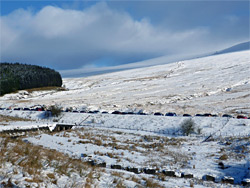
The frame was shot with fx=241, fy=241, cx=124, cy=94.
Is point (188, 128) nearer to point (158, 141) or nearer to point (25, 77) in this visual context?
point (158, 141)

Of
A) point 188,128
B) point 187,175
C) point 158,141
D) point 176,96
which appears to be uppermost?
point 187,175

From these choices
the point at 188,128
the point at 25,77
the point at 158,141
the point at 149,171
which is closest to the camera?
the point at 149,171

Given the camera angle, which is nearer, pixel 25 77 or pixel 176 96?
pixel 176 96

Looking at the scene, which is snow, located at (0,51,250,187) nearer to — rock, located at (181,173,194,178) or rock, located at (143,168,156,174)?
rock, located at (181,173,194,178)

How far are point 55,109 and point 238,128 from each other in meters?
32.7

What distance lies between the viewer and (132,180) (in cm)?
950

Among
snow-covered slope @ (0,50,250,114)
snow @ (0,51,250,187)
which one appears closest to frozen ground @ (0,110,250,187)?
snow @ (0,51,250,187)

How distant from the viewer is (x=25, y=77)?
374ft

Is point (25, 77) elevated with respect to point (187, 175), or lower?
elevated

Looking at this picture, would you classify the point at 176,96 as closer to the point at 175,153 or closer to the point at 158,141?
the point at 158,141

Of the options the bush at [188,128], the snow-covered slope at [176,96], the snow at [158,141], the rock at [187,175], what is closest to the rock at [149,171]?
the snow at [158,141]

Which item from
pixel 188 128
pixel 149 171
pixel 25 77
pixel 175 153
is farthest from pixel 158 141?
pixel 25 77

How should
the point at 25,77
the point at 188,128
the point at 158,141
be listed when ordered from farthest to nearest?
the point at 25,77, the point at 188,128, the point at 158,141

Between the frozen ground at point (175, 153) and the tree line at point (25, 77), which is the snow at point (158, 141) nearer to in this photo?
the frozen ground at point (175, 153)
